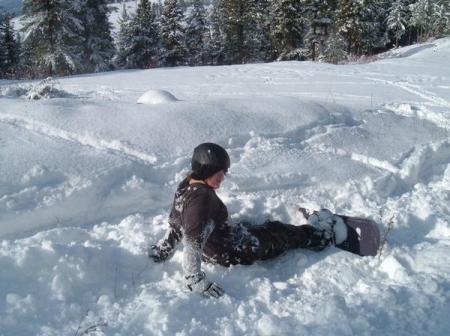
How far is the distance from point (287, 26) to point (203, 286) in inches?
1114

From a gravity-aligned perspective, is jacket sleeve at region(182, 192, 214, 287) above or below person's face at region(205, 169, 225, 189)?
below

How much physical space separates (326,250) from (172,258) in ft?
4.21

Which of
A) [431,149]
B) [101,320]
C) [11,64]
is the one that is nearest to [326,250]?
[101,320]

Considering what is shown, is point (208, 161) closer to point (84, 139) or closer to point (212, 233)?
point (212, 233)

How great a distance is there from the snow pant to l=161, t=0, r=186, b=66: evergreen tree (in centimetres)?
2965

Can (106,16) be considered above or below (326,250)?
above

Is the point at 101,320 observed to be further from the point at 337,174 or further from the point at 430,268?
the point at 337,174

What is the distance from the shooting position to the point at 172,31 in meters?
31.8

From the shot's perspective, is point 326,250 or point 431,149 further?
point 431,149

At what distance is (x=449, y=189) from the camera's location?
4391mm

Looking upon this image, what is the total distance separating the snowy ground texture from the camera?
99.2 inches

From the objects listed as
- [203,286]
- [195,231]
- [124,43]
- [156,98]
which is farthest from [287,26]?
[203,286]

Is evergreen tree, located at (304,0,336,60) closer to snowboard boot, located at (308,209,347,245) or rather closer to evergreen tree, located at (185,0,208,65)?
evergreen tree, located at (185,0,208,65)

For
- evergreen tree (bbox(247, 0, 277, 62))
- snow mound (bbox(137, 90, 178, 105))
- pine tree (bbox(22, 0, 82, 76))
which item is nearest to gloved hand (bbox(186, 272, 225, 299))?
snow mound (bbox(137, 90, 178, 105))
